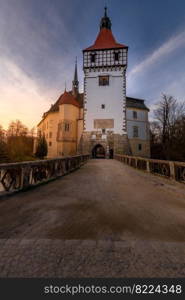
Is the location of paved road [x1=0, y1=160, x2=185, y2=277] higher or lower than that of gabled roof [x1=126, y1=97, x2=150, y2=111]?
lower

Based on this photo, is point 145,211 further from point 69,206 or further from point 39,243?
point 39,243

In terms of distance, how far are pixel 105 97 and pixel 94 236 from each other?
1975 cm

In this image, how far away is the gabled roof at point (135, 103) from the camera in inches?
1005

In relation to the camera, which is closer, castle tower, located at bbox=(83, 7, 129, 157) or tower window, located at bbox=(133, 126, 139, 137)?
castle tower, located at bbox=(83, 7, 129, 157)

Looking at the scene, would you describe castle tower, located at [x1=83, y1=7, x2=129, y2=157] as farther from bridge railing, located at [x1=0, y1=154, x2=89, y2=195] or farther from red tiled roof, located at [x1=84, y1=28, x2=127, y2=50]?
bridge railing, located at [x1=0, y1=154, x2=89, y2=195]

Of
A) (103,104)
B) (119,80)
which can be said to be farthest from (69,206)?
(119,80)

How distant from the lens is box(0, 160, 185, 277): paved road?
116cm

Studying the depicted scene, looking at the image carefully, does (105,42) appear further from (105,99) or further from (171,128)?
(171,128)

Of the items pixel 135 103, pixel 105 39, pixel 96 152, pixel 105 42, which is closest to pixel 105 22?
pixel 105 39

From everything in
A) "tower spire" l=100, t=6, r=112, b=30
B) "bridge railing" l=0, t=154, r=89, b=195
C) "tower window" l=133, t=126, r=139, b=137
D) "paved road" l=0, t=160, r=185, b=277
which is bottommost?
"paved road" l=0, t=160, r=185, b=277

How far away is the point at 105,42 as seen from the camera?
19969 millimetres

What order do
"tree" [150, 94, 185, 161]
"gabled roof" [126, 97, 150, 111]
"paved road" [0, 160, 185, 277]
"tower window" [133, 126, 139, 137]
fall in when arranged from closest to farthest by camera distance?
1. "paved road" [0, 160, 185, 277]
2. "tree" [150, 94, 185, 161]
3. "tower window" [133, 126, 139, 137]
4. "gabled roof" [126, 97, 150, 111]

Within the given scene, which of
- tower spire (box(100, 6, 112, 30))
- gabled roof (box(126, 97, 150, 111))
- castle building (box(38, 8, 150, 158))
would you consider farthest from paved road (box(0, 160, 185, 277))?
tower spire (box(100, 6, 112, 30))

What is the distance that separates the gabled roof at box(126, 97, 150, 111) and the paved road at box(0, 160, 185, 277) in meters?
25.6
